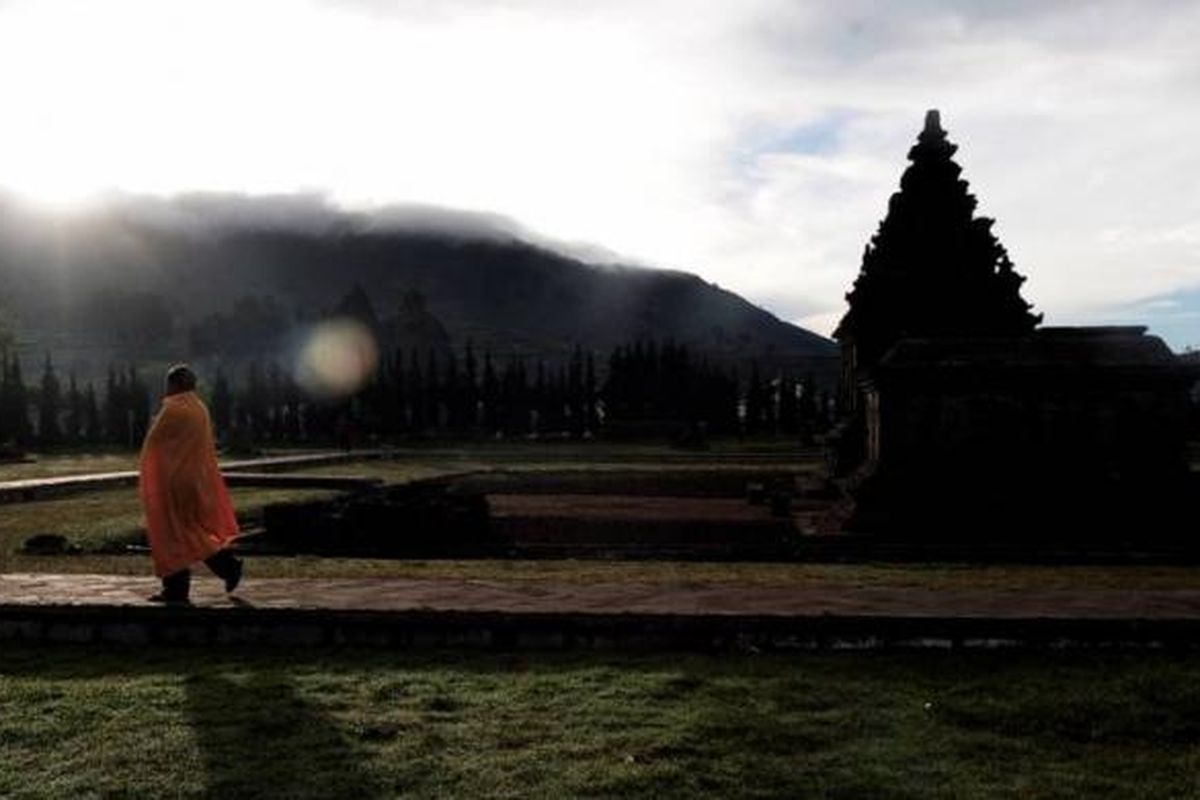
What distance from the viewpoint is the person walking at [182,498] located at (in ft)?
30.0

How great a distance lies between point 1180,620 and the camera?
26.5 ft

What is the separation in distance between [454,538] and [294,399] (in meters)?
73.8

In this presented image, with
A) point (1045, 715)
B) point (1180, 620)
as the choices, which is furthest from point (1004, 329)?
point (1045, 715)

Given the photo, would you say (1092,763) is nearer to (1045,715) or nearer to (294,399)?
(1045,715)

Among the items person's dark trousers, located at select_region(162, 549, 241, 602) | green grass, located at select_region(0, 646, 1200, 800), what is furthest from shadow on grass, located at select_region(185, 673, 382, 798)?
person's dark trousers, located at select_region(162, 549, 241, 602)

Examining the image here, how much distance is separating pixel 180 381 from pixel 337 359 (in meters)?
107

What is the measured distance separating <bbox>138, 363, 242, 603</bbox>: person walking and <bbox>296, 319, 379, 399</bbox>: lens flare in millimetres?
86092

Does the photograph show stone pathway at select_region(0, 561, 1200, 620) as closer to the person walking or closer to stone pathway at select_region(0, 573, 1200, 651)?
stone pathway at select_region(0, 573, 1200, 651)

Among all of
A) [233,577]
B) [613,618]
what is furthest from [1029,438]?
[233,577]

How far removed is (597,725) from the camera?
645cm

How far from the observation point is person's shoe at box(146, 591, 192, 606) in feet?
29.1

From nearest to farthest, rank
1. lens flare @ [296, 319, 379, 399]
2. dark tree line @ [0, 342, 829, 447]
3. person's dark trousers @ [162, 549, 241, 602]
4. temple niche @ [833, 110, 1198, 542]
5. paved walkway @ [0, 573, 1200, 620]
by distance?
paved walkway @ [0, 573, 1200, 620] < person's dark trousers @ [162, 549, 241, 602] < temple niche @ [833, 110, 1198, 542] < dark tree line @ [0, 342, 829, 447] < lens flare @ [296, 319, 379, 399]

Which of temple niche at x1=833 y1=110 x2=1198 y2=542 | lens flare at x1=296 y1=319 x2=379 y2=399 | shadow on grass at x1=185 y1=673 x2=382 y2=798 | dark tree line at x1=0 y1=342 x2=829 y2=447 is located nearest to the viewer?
shadow on grass at x1=185 y1=673 x2=382 y2=798

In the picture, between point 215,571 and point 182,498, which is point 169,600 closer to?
point 215,571
